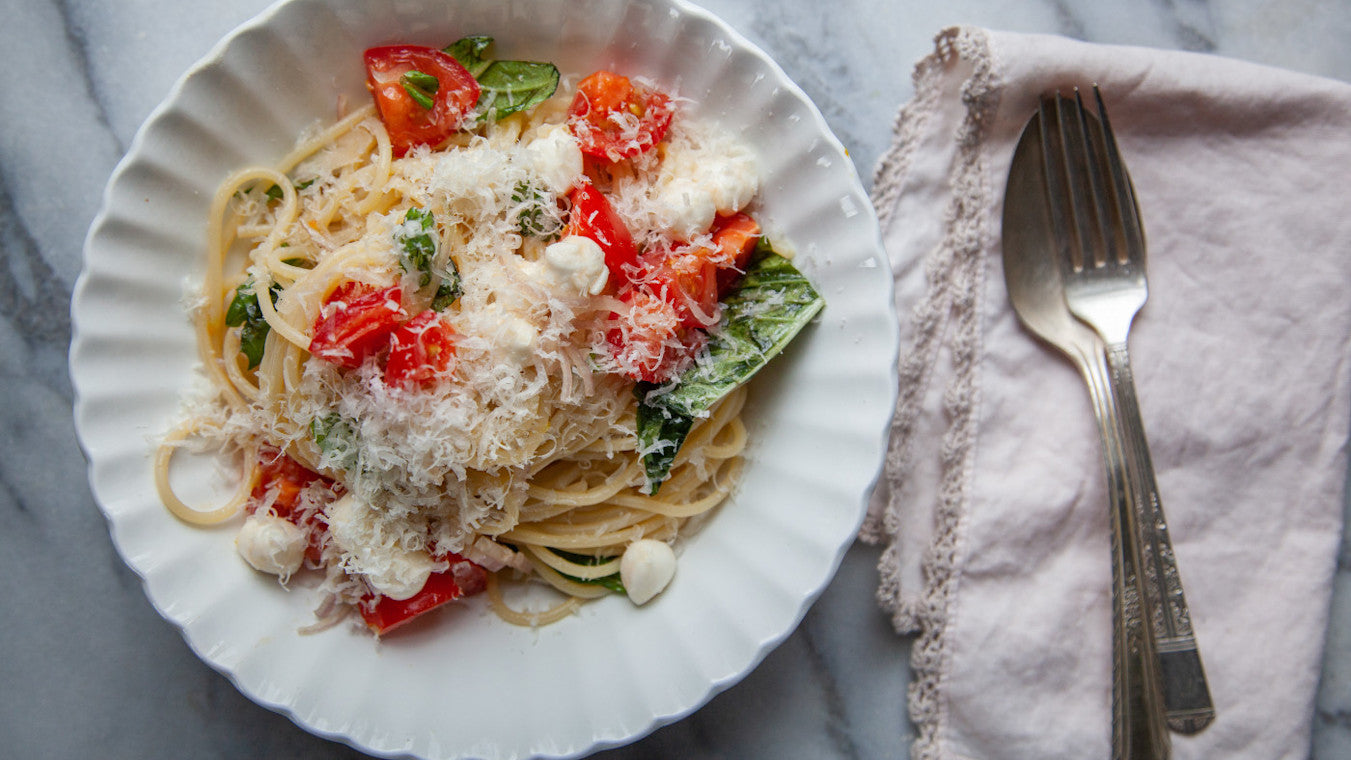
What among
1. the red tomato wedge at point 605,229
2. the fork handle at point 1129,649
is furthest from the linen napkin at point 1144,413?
the red tomato wedge at point 605,229

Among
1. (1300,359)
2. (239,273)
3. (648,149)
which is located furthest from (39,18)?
(1300,359)

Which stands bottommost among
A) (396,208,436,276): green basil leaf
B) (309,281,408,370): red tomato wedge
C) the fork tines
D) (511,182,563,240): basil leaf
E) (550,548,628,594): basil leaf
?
(550,548,628,594): basil leaf

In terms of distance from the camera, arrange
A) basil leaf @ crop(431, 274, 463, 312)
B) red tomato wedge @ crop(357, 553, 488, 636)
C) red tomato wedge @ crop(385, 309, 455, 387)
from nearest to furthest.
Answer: red tomato wedge @ crop(385, 309, 455, 387) < basil leaf @ crop(431, 274, 463, 312) < red tomato wedge @ crop(357, 553, 488, 636)

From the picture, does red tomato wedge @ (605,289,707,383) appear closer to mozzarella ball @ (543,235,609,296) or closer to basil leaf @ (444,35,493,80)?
mozzarella ball @ (543,235,609,296)

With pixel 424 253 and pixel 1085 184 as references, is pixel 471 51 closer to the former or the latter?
pixel 424 253

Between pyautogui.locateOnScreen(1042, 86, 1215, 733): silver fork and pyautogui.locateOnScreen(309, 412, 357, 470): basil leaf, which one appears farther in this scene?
pyautogui.locateOnScreen(1042, 86, 1215, 733): silver fork

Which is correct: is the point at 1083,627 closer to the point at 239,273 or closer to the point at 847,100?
the point at 847,100

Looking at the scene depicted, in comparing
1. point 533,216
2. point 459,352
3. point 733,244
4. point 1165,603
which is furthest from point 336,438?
point 1165,603

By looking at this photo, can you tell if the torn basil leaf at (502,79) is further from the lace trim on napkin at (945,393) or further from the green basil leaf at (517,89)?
the lace trim on napkin at (945,393)

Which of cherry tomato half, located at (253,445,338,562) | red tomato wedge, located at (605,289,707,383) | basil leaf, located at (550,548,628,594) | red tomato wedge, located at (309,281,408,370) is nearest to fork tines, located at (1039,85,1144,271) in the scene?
red tomato wedge, located at (605,289,707,383)
